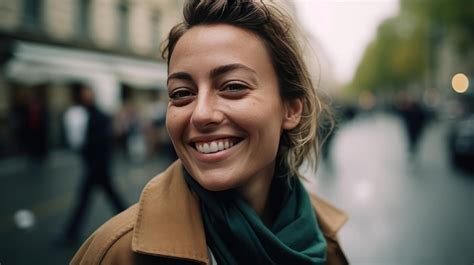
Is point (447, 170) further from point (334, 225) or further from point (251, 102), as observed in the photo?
point (251, 102)

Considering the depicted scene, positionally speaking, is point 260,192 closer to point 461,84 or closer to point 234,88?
point 234,88

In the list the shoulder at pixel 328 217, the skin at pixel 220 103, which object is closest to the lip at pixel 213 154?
the skin at pixel 220 103

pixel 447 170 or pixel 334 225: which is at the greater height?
pixel 334 225

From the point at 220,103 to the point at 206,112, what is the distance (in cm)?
7

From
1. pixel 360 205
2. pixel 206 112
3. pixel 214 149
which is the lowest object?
pixel 360 205

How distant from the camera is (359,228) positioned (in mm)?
5438

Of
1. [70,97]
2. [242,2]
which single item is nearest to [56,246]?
[242,2]

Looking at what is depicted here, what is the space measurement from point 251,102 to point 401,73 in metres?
51.0

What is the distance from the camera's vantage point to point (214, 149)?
141 cm

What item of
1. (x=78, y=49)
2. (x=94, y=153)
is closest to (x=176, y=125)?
(x=94, y=153)

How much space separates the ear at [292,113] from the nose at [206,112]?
369mm

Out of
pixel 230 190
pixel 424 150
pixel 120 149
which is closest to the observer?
pixel 230 190

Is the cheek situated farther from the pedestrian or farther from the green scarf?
the pedestrian

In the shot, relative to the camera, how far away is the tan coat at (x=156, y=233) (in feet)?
4.20
